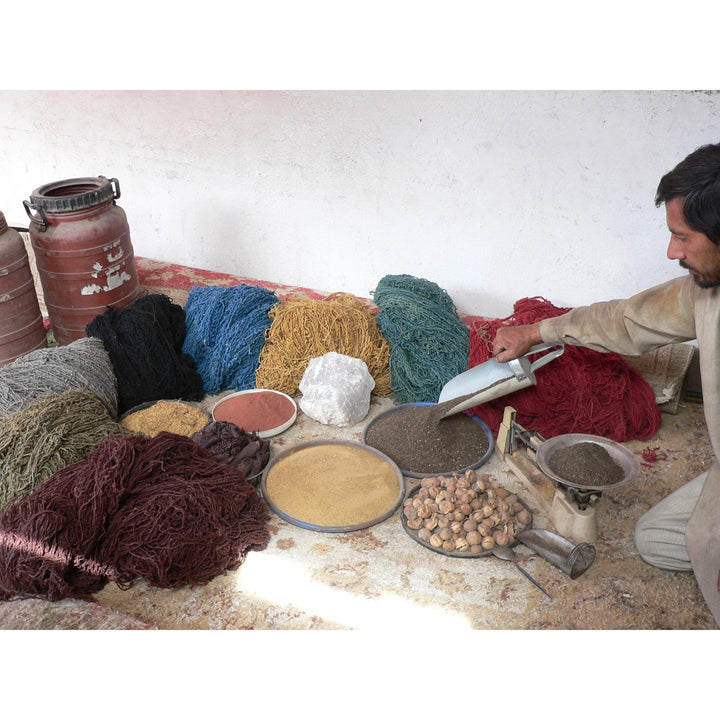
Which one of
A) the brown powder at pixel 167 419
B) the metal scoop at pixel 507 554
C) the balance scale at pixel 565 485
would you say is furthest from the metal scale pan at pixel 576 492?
the brown powder at pixel 167 419

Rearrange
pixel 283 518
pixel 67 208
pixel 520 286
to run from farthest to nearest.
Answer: pixel 520 286 < pixel 67 208 < pixel 283 518

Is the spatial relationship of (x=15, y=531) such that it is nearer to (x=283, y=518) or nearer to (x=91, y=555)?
(x=91, y=555)

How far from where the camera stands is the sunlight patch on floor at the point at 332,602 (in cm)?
228

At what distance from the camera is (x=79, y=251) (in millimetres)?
3539

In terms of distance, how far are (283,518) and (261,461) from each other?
1.06 feet

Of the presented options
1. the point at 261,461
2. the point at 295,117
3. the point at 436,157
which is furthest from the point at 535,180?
the point at 261,461

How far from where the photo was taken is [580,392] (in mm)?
3016

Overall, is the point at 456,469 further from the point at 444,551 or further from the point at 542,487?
the point at 444,551

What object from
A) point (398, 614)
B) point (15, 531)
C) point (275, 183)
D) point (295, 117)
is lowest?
point (398, 614)

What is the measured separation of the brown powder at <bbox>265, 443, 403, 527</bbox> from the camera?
2657 millimetres

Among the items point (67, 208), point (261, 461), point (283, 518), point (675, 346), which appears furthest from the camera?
point (67, 208)

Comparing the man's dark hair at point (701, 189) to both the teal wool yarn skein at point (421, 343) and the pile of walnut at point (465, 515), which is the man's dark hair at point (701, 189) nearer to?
the pile of walnut at point (465, 515)

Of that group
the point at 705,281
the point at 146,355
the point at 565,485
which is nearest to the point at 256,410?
the point at 146,355

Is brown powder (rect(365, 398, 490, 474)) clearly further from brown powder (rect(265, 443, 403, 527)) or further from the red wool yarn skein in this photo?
the red wool yarn skein
